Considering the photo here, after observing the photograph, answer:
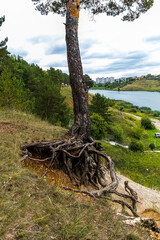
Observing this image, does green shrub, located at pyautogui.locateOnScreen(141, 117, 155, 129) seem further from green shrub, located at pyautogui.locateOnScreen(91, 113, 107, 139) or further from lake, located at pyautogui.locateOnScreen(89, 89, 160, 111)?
lake, located at pyautogui.locateOnScreen(89, 89, 160, 111)

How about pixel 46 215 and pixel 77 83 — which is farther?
pixel 77 83

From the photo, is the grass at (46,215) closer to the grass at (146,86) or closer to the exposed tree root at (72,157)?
the exposed tree root at (72,157)

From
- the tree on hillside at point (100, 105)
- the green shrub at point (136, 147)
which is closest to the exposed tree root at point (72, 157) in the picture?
the green shrub at point (136, 147)

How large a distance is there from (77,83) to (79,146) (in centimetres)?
239

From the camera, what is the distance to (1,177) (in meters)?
2.88

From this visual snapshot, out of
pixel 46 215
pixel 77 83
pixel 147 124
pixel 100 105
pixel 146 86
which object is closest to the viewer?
pixel 46 215

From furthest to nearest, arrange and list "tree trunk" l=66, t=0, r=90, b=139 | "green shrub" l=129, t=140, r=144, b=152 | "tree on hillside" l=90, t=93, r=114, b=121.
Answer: "tree on hillside" l=90, t=93, r=114, b=121 → "green shrub" l=129, t=140, r=144, b=152 → "tree trunk" l=66, t=0, r=90, b=139

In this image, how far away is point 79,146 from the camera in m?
5.14

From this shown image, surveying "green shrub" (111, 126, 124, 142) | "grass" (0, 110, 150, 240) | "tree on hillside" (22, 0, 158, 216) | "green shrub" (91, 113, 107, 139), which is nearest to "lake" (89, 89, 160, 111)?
"green shrub" (111, 126, 124, 142)

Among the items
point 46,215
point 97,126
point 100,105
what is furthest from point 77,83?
point 100,105

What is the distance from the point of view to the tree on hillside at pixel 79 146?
472cm

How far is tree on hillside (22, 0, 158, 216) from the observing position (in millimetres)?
4723

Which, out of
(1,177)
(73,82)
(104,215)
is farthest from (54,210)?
(73,82)

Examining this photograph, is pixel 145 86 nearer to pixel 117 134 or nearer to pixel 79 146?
pixel 117 134
